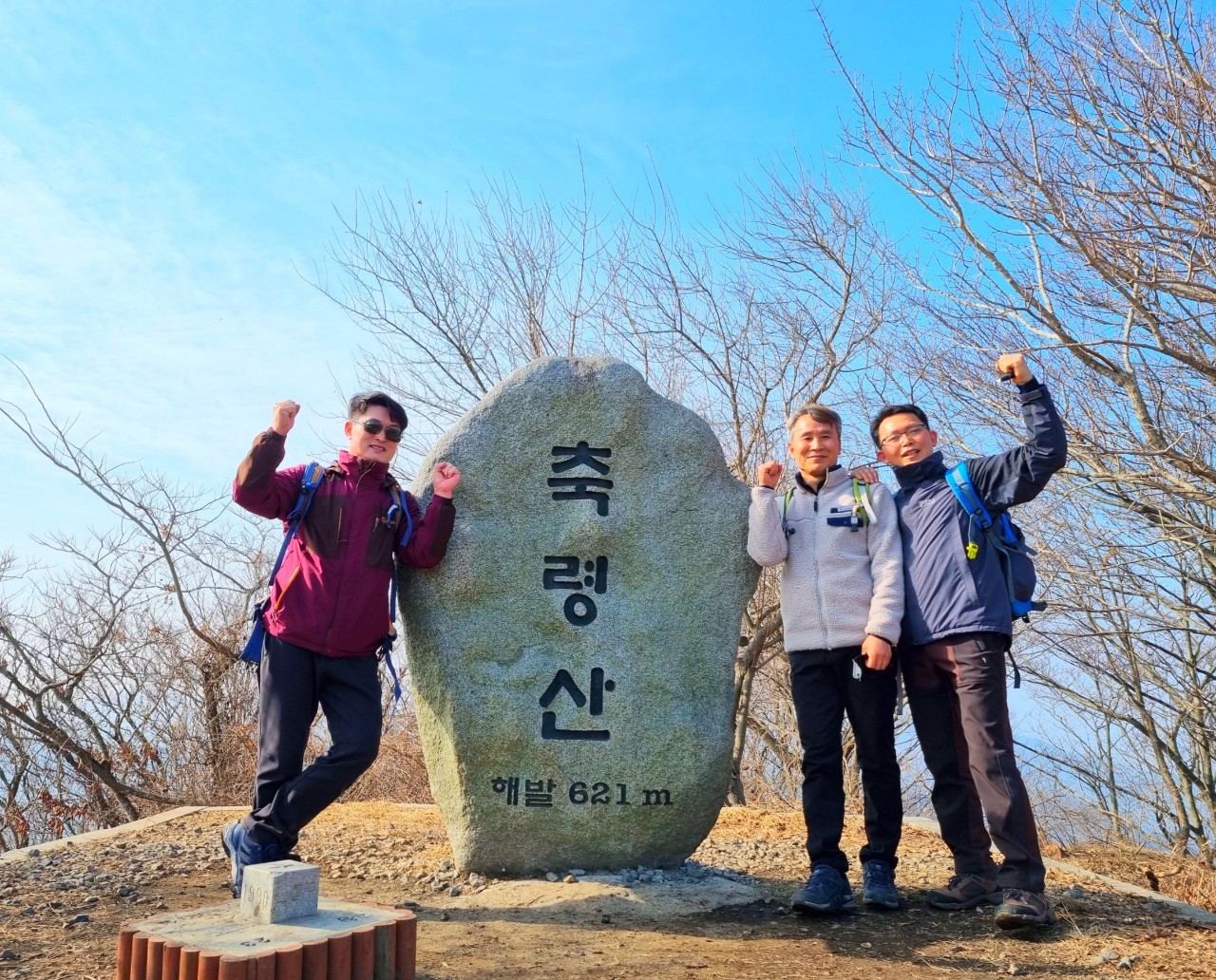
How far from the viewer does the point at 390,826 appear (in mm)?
5598

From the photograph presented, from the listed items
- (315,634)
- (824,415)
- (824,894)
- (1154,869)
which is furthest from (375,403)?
(1154,869)

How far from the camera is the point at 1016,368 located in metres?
3.43

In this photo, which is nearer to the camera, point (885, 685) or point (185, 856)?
point (885, 685)

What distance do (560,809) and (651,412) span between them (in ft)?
5.59

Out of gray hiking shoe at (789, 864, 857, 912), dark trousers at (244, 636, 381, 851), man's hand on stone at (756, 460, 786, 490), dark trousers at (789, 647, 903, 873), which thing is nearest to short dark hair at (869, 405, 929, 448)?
man's hand on stone at (756, 460, 786, 490)

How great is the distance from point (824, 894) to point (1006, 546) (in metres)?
1.41

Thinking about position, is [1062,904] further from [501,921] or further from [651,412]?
[651,412]

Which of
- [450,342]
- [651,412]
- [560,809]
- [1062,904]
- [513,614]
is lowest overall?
[1062,904]

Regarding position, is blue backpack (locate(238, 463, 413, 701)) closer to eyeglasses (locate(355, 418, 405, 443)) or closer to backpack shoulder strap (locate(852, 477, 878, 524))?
eyeglasses (locate(355, 418, 405, 443))

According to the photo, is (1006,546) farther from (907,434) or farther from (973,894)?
(973,894)

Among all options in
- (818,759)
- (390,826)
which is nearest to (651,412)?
(818,759)

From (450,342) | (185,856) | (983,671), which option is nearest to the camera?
(983,671)

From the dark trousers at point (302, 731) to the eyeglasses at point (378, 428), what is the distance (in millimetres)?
846

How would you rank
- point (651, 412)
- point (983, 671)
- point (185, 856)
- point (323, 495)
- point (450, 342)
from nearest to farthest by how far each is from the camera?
point (983, 671), point (323, 495), point (651, 412), point (185, 856), point (450, 342)
